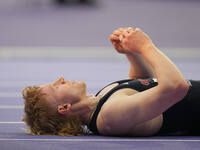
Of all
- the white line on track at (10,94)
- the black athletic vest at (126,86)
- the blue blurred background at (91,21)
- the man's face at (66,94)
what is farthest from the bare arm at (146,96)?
the blue blurred background at (91,21)

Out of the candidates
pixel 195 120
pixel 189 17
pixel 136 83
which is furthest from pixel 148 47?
pixel 189 17

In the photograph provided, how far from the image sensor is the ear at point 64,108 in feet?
11.3

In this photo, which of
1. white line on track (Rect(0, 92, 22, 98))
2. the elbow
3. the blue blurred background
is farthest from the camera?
the blue blurred background

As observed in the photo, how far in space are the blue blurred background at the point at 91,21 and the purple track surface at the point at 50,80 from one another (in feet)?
7.44

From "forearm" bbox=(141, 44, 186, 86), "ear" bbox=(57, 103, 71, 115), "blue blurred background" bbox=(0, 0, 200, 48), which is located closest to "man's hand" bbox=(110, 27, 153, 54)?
"forearm" bbox=(141, 44, 186, 86)

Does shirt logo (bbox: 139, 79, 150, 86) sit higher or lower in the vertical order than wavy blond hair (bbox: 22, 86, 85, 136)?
higher

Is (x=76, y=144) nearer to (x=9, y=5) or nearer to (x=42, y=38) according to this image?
(x=42, y=38)

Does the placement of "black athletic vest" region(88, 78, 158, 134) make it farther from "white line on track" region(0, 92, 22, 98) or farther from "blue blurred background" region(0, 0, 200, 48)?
"blue blurred background" region(0, 0, 200, 48)

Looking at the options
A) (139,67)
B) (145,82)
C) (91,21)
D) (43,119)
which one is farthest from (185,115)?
Answer: (91,21)

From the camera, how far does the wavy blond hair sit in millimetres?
3482

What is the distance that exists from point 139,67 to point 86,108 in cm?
64

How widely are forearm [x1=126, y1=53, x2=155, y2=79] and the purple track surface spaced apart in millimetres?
621

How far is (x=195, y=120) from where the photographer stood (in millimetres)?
3463

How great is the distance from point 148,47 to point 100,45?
1091 cm
